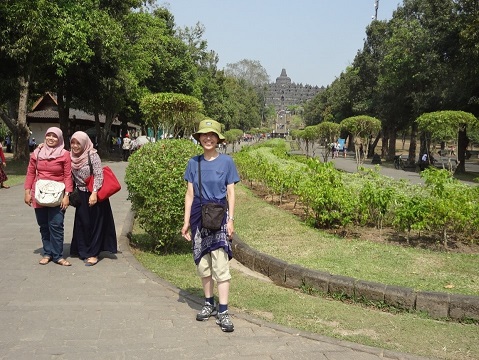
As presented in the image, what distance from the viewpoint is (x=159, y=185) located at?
545 cm

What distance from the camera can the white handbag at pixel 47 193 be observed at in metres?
5.00

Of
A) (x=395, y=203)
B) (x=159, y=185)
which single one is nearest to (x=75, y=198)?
(x=159, y=185)

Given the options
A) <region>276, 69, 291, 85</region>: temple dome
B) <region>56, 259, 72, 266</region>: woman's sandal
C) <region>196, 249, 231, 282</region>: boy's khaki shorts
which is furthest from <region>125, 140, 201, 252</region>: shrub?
<region>276, 69, 291, 85</region>: temple dome

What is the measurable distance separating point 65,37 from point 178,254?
13189mm

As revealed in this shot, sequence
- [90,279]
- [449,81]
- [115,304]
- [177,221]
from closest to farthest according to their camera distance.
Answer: [115,304] < [90,279] < [177,221] < [449,81]

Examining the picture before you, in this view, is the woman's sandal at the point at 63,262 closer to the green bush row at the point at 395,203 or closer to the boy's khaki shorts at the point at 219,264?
the boy's khaki shorts at the point at 219,264

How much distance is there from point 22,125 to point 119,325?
1659 cm

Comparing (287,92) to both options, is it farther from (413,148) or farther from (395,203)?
(395,203)

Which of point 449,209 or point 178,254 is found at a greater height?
point 449,209

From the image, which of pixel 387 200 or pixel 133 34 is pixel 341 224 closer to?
pixel 387 200

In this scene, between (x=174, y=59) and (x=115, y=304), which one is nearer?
(x=115, y=304)

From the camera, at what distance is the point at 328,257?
5598 mm

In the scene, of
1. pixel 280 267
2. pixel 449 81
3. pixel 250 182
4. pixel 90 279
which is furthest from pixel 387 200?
pixel 449 81

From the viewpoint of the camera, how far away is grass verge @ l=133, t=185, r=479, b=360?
3641 mm
